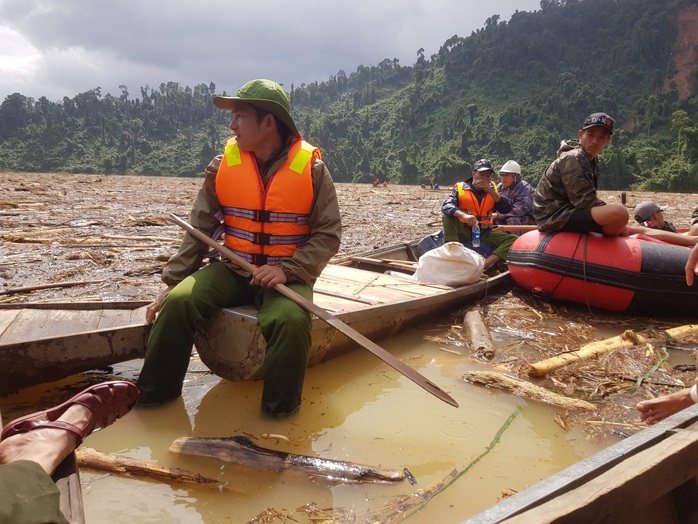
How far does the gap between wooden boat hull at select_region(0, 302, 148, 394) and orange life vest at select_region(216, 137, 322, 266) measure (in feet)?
2.90

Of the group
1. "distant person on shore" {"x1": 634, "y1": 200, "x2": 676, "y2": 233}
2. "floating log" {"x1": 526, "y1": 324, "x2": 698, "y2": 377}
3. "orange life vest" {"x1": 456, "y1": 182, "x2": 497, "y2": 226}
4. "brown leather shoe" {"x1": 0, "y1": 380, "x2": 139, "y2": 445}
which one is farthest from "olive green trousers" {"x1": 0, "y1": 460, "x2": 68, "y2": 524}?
"distant person on shore" {"x1": 634, "y1": 200, "x2": 676, "y2": 233}

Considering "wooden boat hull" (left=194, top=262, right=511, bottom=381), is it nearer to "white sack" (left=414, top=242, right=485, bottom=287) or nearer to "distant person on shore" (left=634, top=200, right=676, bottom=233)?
"white sack" (left=414, top=242, right=485, bottom=287)

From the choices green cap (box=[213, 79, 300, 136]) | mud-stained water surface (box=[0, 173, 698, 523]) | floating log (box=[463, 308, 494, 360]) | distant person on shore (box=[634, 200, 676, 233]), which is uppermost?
green cap (box=[213, 79, 300, 136])

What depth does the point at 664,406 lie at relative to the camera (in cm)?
240

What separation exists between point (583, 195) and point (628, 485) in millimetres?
4462

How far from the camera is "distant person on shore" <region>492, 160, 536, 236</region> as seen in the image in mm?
7871

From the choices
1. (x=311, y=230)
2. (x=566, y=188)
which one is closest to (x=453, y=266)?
(x=566, y=188)

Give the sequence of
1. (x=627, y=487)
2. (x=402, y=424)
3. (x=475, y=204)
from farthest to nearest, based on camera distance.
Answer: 1. (x=475, y=204)
2. (x=402, y=424)
3. (x=627, y=487)

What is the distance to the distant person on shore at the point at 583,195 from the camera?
17.1ft

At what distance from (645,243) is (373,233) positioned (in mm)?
7580

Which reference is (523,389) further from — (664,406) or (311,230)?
(311,230)

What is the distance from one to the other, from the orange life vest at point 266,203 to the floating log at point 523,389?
1.66m

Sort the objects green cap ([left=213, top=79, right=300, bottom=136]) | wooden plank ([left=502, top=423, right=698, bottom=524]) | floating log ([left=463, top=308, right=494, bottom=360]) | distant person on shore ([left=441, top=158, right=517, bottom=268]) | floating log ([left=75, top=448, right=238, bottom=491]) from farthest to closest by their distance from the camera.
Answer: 1. distant person on shore ([left=441, top=158, right=517, bottom=268])
2. floating log ([left=463, top=308, right=494, bottom=360])
3. green cap ([left=213, top=79, right=300, bottom=136])
4. floating log ([left=75, top=448, right=238, bottom=491])
5. wooden plank ([left=502, top=423, right=698, bottom=524])

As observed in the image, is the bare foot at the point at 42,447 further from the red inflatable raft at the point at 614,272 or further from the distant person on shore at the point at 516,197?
the distant person on shore at the point at 516,197
